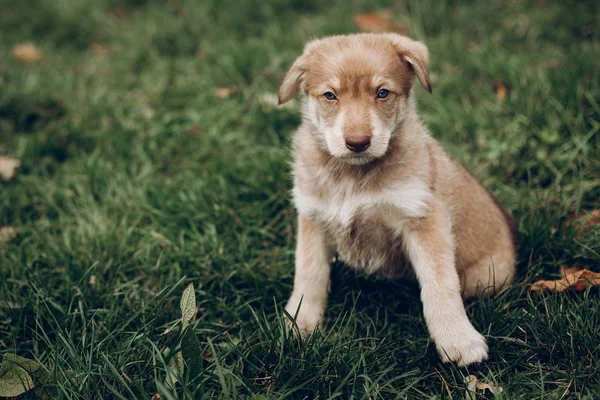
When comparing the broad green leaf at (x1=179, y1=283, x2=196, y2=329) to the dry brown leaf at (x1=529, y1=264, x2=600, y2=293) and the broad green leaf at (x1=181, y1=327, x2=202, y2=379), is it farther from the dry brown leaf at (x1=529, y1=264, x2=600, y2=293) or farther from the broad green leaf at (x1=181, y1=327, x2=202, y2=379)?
the dry brown leaf at (x1=529, y1=264, x2=600, y2=293)

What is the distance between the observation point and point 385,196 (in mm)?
2895

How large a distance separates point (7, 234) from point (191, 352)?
6.63 feet

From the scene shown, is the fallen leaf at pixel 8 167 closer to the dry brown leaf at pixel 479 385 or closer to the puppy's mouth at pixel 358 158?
the puppy's mouth at pixel 358 158

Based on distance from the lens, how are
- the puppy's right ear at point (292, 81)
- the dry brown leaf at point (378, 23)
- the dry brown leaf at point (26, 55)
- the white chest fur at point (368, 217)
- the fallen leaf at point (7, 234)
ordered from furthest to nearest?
the dry brown leaf at point (26, 55) → the dry brown leaf at point (378, 23) → the fallen leaf at point (7, 234) → the puppy's right ear at point (292, 81) → the white chest fur at point (368, 217)

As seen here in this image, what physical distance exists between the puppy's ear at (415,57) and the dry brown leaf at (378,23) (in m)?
2.68

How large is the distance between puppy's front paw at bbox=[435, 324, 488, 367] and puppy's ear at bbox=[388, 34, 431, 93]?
49.8 inches

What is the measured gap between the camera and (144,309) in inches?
114

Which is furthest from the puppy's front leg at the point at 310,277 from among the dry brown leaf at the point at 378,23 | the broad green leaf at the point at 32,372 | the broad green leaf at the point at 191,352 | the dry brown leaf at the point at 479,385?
the dry brown leaf at the point at 378,23

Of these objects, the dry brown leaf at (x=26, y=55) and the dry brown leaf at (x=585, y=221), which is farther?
the dry brown leaf at (x=26, y=55)

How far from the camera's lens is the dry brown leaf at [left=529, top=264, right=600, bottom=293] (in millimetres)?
3033

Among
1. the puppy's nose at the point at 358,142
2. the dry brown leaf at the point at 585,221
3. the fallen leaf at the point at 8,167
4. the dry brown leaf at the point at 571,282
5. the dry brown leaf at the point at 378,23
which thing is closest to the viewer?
the puppy's nose at the point at 358,142

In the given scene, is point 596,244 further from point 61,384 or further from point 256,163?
point 61,384

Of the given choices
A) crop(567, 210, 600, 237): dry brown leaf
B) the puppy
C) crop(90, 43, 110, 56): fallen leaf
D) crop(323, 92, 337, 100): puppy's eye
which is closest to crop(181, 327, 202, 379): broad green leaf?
the puppy

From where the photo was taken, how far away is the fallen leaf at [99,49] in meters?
6.12
